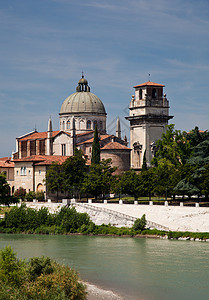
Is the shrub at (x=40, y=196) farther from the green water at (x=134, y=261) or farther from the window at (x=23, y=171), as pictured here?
the green water at (x=134, y=261)

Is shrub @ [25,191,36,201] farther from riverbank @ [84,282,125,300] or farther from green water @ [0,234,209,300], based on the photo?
riverbank @ [84,282,125,300]

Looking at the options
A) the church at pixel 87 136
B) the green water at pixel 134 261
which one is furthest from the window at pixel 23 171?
the green water at pixel 134 261

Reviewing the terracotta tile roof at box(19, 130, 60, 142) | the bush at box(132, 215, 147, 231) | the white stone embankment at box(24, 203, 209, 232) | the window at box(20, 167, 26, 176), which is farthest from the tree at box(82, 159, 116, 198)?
the terracotta tile roof at box(19, 130, 60, 142)

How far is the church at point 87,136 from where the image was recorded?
68000 millimetres

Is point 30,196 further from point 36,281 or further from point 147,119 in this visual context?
point 36,281

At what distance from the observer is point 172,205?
5175cm

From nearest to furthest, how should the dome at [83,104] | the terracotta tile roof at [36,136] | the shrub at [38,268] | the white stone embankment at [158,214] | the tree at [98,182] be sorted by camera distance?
1. the shrub at [38,268]
2. the white stone embankment at [158,214]
3. the tree at [98,182]
4. the terracotta tile roof at [36,136]
5. the dome at [83,104]

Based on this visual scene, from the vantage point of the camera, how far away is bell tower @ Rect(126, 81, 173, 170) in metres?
74.1

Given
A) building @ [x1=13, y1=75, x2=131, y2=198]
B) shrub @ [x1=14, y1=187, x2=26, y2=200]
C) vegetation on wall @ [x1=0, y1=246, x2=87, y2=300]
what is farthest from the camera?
building @ [x1=13, y1=75, x2=131, y2=198]

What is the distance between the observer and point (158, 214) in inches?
1980

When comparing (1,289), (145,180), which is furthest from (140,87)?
(1,289)

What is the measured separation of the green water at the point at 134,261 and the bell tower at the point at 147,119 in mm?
28768

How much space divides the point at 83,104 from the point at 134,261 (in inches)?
1991

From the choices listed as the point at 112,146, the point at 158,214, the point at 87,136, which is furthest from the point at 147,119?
the point at 158,214
